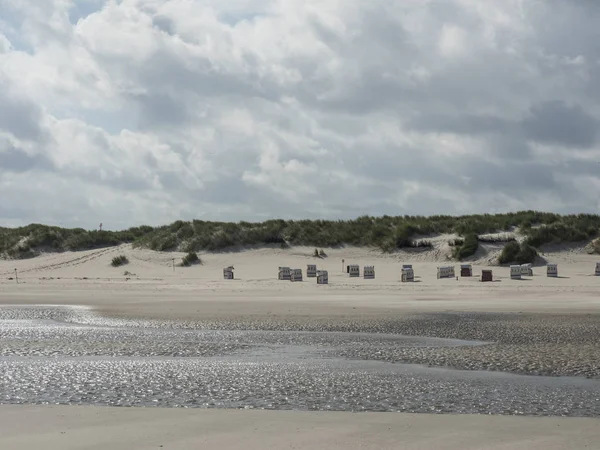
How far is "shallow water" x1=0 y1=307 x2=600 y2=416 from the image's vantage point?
968 centimetres

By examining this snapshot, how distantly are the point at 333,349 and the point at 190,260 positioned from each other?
79.2 ft

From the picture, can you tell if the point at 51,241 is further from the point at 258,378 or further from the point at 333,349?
the point at 258,378

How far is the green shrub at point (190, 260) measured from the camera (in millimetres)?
37781

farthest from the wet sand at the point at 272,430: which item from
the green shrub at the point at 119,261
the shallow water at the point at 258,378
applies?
the green shrub at the point at 119,261

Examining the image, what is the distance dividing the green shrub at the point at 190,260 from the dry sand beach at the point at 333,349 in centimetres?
261

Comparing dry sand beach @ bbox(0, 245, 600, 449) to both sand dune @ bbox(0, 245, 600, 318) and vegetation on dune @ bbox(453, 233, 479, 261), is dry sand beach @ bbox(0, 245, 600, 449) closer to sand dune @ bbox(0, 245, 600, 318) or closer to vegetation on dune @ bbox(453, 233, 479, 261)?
sand dune @ bbox(0, 245, 600, 318)

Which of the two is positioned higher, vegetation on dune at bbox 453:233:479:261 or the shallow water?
vegetation on dune at bbox 453:233:479:261

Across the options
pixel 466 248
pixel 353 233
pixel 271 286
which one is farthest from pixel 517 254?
pixel 271 286

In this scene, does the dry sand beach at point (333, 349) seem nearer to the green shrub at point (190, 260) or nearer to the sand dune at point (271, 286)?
the sand dune at point (271, 286)

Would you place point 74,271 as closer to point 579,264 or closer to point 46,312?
point 46,312

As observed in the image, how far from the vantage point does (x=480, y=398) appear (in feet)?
32.7

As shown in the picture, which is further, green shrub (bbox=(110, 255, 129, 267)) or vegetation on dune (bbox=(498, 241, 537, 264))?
green shrub (bbox=(110, 255, 129, 267))

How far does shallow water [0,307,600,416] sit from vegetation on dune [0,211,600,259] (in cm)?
2269

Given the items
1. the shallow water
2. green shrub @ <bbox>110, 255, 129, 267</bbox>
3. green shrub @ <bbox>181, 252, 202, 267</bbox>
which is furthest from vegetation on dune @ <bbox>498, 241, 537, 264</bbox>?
the shallow water
